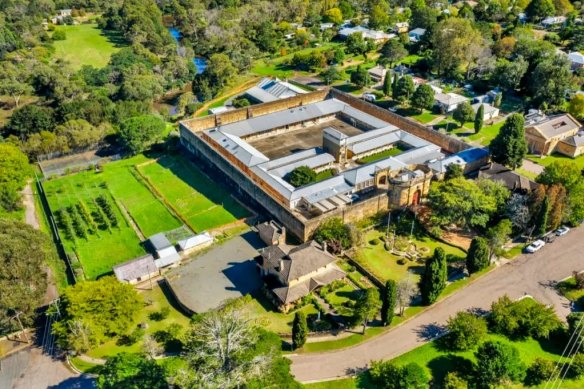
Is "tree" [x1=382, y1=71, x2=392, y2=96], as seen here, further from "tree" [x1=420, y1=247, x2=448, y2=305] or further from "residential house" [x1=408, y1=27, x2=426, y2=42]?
"tree" [x1=420, y1=247, x2=448, y2=305]

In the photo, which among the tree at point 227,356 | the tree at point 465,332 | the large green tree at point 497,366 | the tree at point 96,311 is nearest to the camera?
the tree at point 227,356

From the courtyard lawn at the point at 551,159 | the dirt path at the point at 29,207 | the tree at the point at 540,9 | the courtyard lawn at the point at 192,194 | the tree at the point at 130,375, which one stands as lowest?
the dirt path at the point at 29,207

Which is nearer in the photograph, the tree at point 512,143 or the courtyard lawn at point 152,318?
the courtyard lawn at point 152,318

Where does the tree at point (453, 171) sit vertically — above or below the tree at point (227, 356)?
below

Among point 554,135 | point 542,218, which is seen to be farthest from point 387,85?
point 542,218

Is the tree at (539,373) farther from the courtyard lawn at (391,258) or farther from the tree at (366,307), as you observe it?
the courtyard lawn at (391,258)

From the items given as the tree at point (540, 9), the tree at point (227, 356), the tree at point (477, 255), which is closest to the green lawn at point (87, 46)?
the tree at point (227, 356)

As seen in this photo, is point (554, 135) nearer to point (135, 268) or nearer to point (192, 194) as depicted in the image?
point (192, 194)
